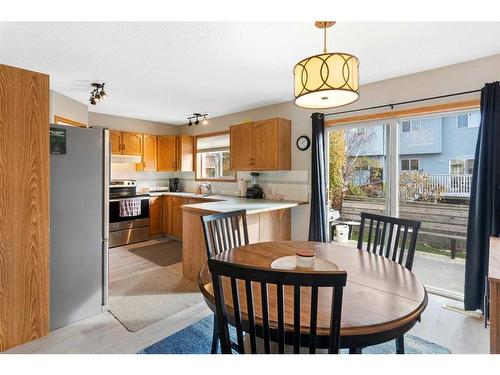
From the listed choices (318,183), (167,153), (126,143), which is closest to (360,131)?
(318,183)

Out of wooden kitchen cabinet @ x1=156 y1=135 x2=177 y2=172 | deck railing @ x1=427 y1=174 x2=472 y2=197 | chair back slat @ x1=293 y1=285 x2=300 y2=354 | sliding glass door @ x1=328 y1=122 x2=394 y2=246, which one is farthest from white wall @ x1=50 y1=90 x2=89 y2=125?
deck railing @ x1=427 y1=174 x2=472 y2=197

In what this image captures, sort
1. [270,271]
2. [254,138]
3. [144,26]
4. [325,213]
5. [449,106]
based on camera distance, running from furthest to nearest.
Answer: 1. [254,138]
2. [325,213]
3. [449,106]
4. [144,26]
5. [270,271]

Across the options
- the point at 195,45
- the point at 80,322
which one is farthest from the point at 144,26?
the point at 80,322

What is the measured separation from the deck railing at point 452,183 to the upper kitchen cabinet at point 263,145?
1.76 meters

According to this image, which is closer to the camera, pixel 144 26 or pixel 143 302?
pixel 144 26

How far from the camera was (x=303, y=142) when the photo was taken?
3.79 m

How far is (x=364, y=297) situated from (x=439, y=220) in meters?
2.32

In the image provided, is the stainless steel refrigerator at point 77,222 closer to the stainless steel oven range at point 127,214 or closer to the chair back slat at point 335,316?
the stainless steel oven range at point 127,214

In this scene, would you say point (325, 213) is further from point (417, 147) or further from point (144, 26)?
point (144, 26)

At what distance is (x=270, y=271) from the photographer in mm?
824

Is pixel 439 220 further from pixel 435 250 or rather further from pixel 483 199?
pixel 483 199

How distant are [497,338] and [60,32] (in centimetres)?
323

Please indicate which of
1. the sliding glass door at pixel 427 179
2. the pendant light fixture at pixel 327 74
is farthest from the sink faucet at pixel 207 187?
the pendant light fixture at pixel 327 74

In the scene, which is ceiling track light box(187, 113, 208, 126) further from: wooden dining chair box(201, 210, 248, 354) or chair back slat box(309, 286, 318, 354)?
chair back slat box(309, 286, 318, 354)
